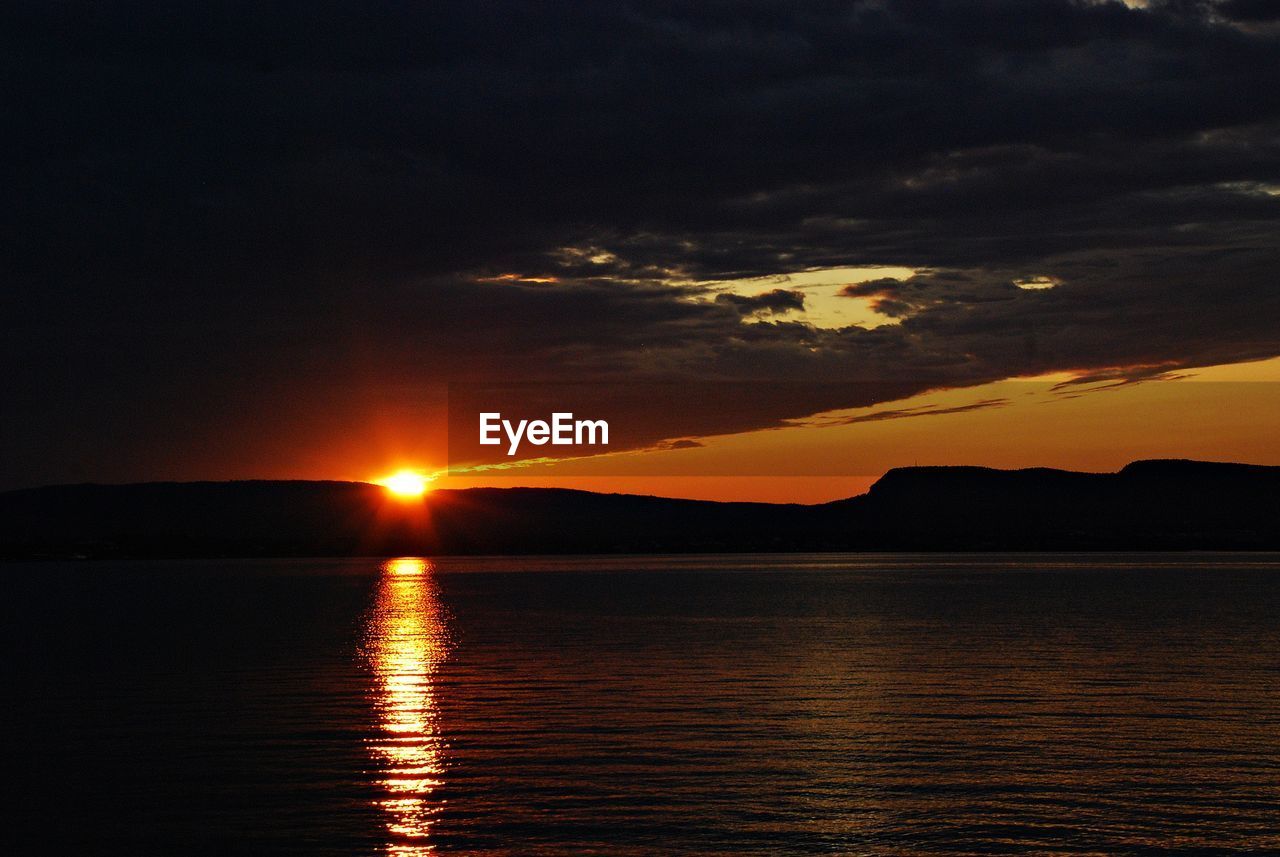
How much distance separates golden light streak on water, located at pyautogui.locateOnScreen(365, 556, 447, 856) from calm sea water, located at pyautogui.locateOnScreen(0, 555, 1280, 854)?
0.17 m

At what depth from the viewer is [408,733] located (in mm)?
42625

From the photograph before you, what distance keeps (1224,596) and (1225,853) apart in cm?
12956

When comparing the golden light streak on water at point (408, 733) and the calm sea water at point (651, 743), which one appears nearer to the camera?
the calm sea water at point (651, 743)

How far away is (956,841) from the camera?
27.3 meters

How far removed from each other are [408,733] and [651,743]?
8.61 metres

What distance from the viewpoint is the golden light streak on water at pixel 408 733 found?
29.3 metres

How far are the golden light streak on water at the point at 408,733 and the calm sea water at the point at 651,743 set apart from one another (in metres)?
0.17

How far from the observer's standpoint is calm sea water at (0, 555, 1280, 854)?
93.2ft

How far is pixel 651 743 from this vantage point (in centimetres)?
3941

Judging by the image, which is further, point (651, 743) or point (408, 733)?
point (408, 733)

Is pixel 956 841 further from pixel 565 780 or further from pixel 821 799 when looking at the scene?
pixel 565 780

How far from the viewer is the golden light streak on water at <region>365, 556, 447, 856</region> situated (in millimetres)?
29266

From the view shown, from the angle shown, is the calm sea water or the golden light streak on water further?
the golden light streak on water

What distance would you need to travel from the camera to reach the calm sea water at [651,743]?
28406 millimetres
